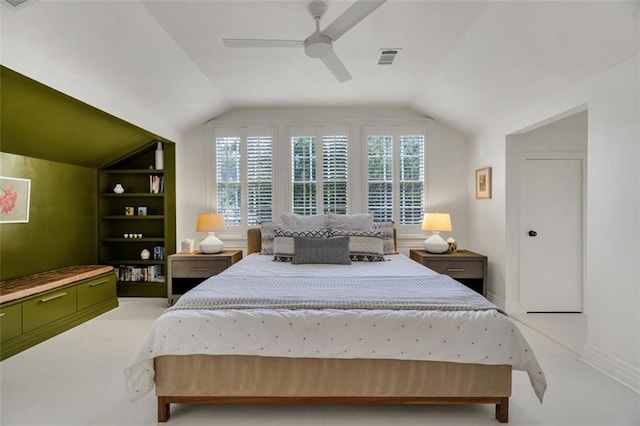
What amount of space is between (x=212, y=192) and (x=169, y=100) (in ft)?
4.68

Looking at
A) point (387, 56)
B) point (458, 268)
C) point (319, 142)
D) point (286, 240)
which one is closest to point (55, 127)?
point (286, 240)

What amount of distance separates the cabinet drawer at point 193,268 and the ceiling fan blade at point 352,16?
290 cm

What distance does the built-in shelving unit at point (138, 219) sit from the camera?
4543 mm

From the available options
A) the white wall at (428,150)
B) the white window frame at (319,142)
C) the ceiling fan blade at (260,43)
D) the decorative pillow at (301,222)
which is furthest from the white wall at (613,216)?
the decorative pillow at (301,222)

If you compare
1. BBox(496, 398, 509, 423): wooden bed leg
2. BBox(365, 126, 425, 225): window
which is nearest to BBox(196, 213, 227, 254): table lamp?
BBox(365, 126, 425, 225): window

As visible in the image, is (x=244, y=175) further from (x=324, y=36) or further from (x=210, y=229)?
(x=324, y=36)

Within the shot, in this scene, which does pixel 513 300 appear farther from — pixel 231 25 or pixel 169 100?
pixel 169 100

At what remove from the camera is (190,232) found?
4785 mm

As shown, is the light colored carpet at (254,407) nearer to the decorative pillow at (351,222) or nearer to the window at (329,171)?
the decorative pillow at (351,222)

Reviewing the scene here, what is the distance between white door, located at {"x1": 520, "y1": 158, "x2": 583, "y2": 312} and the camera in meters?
3.80

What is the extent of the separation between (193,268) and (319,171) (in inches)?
83.0

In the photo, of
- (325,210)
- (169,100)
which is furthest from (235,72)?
(325,210)

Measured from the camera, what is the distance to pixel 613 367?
2.42 m

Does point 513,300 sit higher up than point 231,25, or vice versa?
point 231,25
